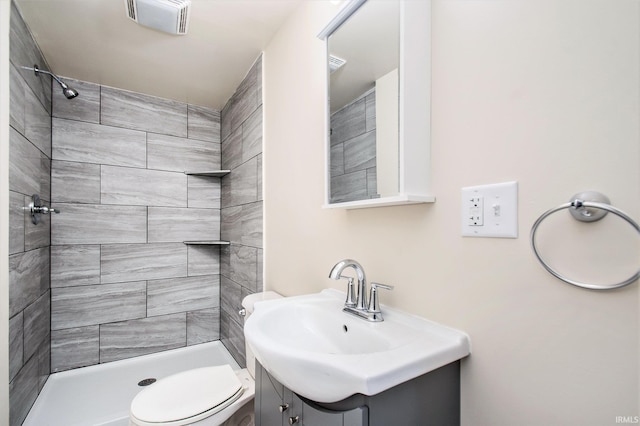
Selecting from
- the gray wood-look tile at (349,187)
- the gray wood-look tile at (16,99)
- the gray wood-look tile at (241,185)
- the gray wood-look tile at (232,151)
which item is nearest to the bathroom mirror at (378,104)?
the gray wood-look tile at (349,187)

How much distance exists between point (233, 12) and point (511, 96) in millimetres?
1542

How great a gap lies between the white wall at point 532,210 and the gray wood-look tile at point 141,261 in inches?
88.1

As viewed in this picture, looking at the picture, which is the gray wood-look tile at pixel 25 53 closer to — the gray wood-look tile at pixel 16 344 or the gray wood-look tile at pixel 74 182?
the gray wood-look tile at pixel 74 182

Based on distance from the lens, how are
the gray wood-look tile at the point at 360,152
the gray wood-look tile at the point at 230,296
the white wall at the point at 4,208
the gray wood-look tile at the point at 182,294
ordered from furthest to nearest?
the gray wood-look tile at the point at 182,294 < the gray wood-look tile at the point at 230,296 < the white wall at the point at 4,208 < the gray wood-look tile at the point at 360,152

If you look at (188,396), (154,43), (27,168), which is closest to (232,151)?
(154,43)

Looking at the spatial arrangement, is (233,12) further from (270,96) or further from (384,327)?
(384,327)

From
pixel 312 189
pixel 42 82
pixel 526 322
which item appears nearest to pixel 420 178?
pixel 526 322

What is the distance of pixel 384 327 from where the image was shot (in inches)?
35.3

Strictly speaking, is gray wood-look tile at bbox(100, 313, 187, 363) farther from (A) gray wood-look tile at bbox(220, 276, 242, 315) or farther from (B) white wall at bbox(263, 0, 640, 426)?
(B) white wall at bbox(263, 0, 640, 426)

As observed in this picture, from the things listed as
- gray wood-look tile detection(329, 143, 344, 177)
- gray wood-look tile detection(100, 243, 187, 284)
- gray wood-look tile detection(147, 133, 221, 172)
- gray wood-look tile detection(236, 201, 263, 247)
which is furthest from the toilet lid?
gray wood-look tile detection(147, 133, 221, 172)

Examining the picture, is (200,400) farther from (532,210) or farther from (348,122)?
(532,210)

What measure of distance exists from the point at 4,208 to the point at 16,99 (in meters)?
0.58

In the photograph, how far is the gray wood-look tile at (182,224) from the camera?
2635 millimetres

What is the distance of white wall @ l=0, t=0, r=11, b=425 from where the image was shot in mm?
1390
